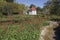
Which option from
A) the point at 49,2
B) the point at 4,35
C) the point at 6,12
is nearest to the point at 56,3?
the point at 49,2

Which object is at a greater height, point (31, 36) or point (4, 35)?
point (4, 35)

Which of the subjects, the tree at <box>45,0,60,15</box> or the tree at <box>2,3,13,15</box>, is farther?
the tree at <box>2,3,13,15</box>

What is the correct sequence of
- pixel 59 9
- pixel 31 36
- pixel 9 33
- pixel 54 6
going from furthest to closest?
pixel 54 6
pixel 59 9
pixel 31 36
pixel 9 33

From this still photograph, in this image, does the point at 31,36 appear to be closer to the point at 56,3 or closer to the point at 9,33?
the point at 9,33

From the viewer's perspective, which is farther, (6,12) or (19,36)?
(6,12)

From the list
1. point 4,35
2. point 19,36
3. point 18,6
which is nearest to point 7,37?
point 4,35

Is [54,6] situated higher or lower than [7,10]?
higher

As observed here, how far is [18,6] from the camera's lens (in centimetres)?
7000

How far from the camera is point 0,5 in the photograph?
58.0 m

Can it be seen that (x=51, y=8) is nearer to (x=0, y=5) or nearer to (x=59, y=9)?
(x=59, y=9)

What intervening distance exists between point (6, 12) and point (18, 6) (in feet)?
42.0

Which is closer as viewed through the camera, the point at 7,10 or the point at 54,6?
the point at 7,10

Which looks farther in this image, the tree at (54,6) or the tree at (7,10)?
Result: the tree at (7,10)

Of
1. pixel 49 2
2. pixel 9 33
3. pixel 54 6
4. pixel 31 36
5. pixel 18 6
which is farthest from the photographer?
pixel 18 6
